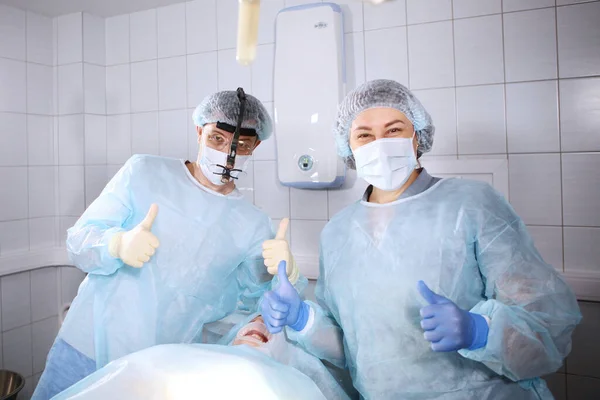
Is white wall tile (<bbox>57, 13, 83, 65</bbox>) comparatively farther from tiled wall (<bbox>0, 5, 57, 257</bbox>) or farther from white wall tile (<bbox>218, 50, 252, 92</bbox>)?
white wall tile (<bbox>218, 50, 252, 92</bbox>)

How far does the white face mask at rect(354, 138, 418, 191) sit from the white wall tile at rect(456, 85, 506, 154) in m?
0.69

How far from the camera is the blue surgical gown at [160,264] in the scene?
1.45 metres

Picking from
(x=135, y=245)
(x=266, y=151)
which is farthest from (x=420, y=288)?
(x=266, y=151)

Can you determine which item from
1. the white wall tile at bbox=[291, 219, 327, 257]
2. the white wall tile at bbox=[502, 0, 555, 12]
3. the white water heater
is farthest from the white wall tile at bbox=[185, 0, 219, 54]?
the white wall tile at bbox=[502, 0, 555, 12]

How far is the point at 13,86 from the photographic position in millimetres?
2340

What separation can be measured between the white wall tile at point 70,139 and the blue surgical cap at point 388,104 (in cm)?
180

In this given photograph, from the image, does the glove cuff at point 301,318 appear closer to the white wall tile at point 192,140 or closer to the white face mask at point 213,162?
the white face mask at point 213,162

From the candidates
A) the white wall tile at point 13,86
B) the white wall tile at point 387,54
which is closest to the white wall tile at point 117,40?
the white wall tile at point 13,86

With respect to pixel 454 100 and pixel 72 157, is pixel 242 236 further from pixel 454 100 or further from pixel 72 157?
pixel 72 157

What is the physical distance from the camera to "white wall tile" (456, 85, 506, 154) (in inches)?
69.1

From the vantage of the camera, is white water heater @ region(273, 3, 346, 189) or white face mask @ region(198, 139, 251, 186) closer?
white face mask @ region(198, 139, 251, 186)

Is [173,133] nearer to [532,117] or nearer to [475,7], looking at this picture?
[475,7]

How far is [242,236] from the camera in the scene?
158cm

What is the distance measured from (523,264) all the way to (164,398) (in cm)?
86
